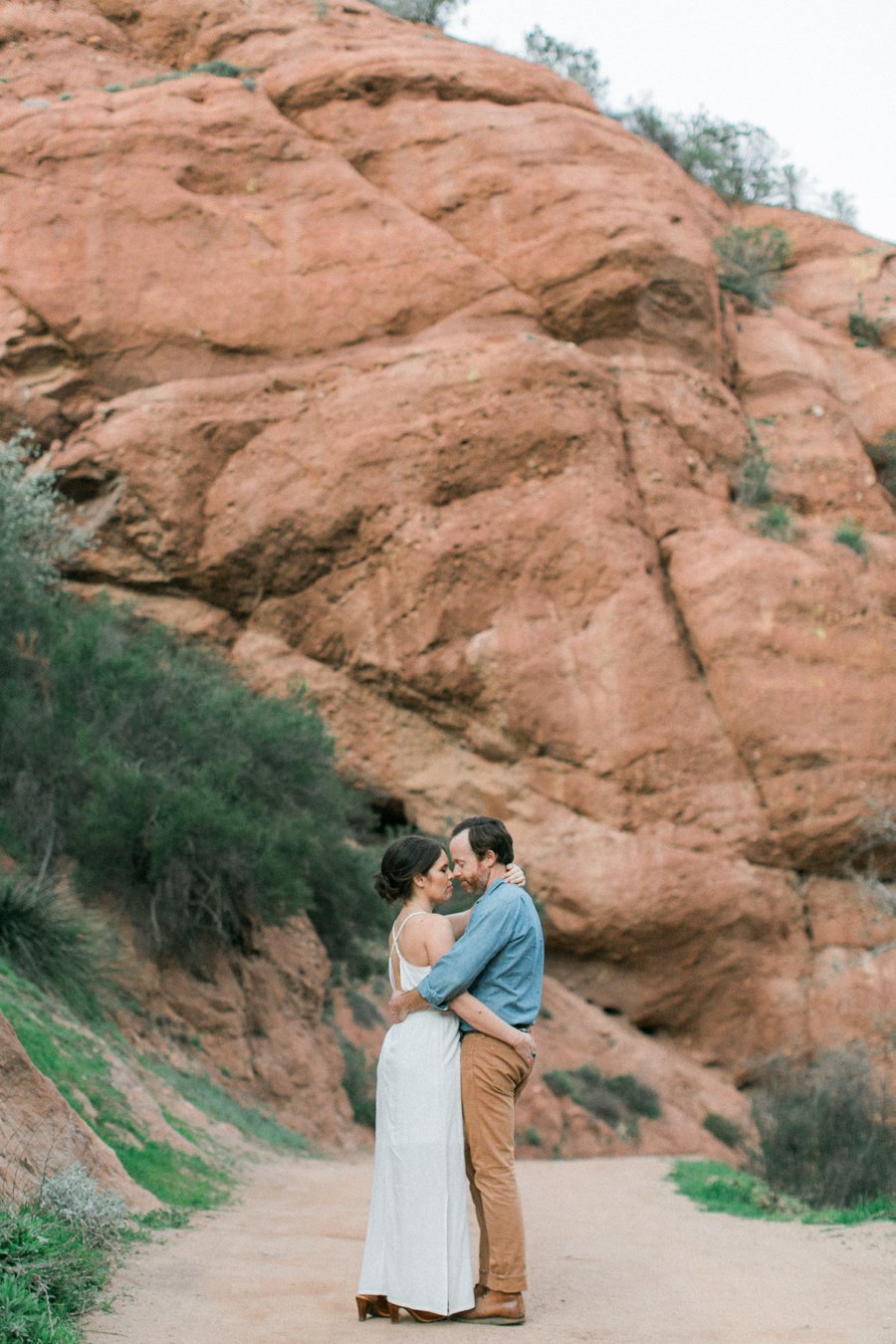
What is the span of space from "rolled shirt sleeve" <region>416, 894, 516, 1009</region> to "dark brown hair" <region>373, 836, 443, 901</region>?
0.29 metres

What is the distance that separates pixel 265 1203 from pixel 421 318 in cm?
1516

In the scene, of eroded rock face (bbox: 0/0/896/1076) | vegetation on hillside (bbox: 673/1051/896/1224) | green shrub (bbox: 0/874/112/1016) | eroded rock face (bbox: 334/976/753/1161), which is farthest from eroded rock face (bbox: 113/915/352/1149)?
eroded rock face (bbox: 0/0/896/1076)

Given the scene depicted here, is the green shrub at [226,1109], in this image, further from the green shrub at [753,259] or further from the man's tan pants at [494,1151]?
the green shrub at [753,259]

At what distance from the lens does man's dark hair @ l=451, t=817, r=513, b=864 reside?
203 inches

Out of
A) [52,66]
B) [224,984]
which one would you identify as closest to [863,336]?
[52,66]

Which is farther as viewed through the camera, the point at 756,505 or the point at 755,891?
the point at 756,505

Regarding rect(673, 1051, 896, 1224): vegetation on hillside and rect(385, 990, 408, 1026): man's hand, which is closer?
rect(385, 990, 408, 1026): man's hand

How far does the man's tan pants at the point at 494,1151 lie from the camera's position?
4.65 meters

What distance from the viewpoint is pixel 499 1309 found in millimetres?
4621

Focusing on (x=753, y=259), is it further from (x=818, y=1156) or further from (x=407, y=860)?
(x=407, y=860)

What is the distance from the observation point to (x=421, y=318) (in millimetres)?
20250

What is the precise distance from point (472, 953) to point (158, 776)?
30.4 ft

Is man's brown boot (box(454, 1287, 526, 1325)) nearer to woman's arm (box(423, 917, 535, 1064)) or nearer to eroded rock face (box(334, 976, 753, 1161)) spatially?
woman's arm (box(423, 917, 535, 1064))

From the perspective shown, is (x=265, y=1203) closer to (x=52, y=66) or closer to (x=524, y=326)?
(x=524, y=326)
